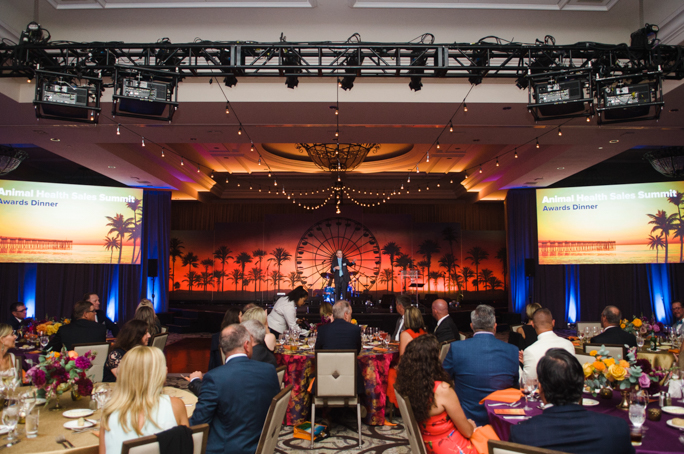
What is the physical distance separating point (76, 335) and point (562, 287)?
1221cm

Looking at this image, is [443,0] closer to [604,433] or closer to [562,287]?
[604,433]

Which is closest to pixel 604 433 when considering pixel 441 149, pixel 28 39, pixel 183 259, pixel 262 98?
pixel 262 98

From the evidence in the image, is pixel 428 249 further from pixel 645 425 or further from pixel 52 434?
pixel 52 434

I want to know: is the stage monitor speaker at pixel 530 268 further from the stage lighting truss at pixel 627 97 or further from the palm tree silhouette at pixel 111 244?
the palm tree silhouette at pixel 111 244

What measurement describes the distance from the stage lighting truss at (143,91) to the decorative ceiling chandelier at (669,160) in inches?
359

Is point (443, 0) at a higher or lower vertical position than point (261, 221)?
higher

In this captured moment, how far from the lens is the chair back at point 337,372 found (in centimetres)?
480

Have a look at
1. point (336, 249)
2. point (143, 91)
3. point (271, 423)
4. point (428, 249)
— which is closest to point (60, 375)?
point (271, 423)

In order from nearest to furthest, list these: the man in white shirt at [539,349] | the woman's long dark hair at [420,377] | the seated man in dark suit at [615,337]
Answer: the woman's long dark hair at [420,377], the man in white shirt at [539,349], the seated man in dark suit at [615,337]

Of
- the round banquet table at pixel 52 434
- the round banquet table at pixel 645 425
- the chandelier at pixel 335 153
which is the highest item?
the chandelier at pixel 335 153

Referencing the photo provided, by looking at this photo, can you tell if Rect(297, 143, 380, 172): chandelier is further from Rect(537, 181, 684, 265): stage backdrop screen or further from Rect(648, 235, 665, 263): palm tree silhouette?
Rect(648, 235, 665, 263): palm tree silhouette

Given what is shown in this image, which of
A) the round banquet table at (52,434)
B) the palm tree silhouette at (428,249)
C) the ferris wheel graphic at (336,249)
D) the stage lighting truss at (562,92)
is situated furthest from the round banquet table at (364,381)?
the palm tree silhouette at (428,249)

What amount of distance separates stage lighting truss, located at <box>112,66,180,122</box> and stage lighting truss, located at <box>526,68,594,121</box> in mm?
4227

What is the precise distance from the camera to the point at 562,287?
43.7 feet
